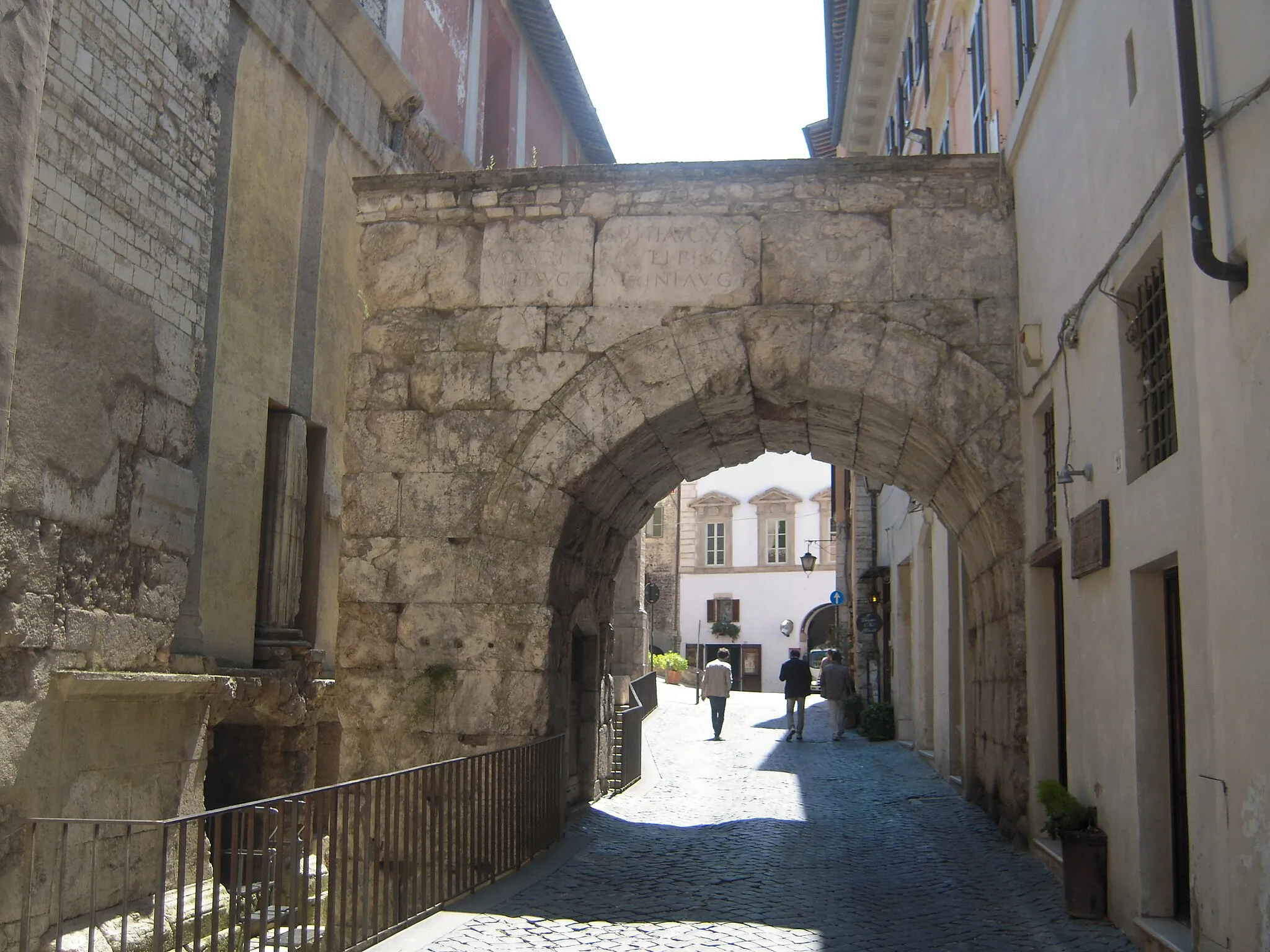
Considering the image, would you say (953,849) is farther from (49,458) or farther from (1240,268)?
(49,458)

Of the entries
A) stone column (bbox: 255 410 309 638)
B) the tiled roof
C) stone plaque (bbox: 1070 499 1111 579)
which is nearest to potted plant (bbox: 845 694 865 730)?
the tiled roof

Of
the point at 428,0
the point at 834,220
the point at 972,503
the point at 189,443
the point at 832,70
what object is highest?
the point at 832,70

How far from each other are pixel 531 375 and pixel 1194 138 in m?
4.35

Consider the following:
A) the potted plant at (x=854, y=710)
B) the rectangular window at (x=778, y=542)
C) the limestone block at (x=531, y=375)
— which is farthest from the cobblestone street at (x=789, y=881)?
the rectangular window at (x=778, y=542)

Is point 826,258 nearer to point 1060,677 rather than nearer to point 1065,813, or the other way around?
point 1060,677

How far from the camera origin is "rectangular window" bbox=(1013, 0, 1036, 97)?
7.37 m

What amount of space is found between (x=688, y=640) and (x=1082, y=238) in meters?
32.5

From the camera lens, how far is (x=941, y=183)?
7590mm

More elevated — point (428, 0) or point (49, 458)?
point (428, 0)

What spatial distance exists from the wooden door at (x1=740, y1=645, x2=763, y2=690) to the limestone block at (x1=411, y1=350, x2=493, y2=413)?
3041cm

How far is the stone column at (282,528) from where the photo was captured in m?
10.7

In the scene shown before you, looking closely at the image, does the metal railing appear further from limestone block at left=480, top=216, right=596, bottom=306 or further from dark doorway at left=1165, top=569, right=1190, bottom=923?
dark doorway at left=1165, top=569, right=1190, bottom=923

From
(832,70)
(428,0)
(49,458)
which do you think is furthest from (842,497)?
(49,458)

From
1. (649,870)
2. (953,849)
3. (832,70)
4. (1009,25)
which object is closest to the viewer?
(649,870)
